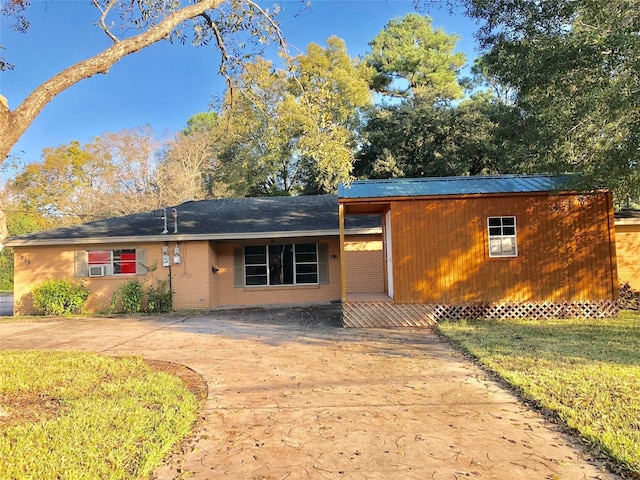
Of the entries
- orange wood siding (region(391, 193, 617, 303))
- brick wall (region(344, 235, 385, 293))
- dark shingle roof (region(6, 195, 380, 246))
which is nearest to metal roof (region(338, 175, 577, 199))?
orange wood siding (region(391, 193, 617, 303))

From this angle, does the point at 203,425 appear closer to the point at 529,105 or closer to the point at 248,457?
the point at 248,457

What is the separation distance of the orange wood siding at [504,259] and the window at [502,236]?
13cm

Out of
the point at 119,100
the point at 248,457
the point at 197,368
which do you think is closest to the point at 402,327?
the point at 197,368

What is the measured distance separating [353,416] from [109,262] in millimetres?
12033

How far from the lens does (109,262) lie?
13.9m

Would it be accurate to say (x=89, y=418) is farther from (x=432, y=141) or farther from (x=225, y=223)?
(x=432, y=141)

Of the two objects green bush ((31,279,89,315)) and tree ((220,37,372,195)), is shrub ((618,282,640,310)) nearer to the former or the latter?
tree ((220,37,372,195))

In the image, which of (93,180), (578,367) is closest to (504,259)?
(578,367)

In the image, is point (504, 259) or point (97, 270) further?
point (97, 270)

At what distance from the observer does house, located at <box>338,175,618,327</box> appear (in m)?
9.96

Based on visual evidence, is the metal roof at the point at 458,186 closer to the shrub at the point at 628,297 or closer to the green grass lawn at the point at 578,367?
the green grass lawn at the point at 578,367

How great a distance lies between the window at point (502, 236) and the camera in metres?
10.1

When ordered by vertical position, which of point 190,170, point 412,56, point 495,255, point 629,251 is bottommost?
point 629,251

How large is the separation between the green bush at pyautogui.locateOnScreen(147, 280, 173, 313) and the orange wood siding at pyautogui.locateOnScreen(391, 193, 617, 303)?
24.4 ft
